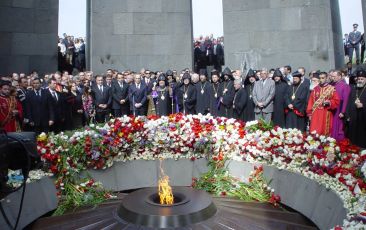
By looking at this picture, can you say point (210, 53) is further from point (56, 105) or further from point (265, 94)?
point (56, 105)

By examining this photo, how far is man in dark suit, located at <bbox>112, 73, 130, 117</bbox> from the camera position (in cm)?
1109

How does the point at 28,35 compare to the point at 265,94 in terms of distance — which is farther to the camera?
the point at 28,35

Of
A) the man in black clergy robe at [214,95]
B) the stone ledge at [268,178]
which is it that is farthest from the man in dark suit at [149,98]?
the stone ledge at [268,178]

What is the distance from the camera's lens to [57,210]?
530 centimetres

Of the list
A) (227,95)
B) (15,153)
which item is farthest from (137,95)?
(15,153)

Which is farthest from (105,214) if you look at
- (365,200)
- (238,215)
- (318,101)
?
(318,101)

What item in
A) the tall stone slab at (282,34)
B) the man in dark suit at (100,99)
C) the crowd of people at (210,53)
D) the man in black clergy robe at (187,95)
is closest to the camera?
the man in dark suit at (100,99)

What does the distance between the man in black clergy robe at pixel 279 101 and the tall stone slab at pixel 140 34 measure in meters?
5.45

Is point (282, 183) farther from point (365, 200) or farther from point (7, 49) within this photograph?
point (7, 49)

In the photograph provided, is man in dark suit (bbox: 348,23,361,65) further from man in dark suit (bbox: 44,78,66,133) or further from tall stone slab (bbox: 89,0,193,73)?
man in dark suit (bbox: 44,78,66,133)

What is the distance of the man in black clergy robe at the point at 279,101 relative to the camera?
32.1ft

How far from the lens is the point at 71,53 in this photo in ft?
54.3

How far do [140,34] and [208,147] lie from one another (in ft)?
29.4

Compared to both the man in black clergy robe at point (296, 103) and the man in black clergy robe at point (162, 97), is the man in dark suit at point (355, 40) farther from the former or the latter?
the man in black clergy robe at point (162, 97)
